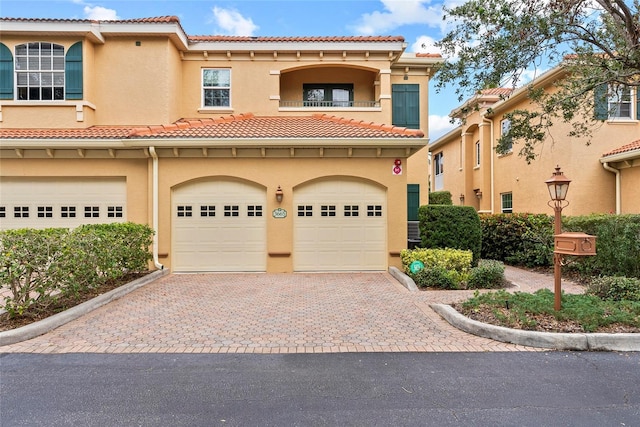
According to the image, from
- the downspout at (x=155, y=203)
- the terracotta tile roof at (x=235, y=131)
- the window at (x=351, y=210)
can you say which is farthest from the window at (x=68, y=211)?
the window at (x=351, y=210)

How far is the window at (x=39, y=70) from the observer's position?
12680 millimetres

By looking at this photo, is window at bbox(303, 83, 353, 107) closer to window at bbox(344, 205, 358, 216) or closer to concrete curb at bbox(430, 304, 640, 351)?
window at bbox(344, 205, 358, 216)

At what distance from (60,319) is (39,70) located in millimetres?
10659

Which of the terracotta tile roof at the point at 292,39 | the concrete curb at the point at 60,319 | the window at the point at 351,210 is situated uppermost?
the terracotta tile roof at the point at 292,39

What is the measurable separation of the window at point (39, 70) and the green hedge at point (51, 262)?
7450 mm

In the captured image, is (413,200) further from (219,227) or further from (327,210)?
(219,227)

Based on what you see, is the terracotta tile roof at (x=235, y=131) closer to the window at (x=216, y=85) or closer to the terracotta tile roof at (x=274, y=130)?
the terracotta tile roof at (x=274, y=130)

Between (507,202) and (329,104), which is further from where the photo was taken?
(507,202)

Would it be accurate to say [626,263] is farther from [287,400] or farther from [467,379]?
[287,400]

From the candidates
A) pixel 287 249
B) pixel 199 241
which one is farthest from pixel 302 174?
pixel 199 241

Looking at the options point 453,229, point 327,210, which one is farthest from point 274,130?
point 453,229

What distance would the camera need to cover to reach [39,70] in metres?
12.7

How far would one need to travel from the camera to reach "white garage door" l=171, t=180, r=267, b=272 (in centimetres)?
1091

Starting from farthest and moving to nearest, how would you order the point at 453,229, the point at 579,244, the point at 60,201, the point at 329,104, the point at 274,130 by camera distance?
the point at 329,104 < the point at 274,130 < the point at 60,201 < the point at 453,229 < the point at 579,244
